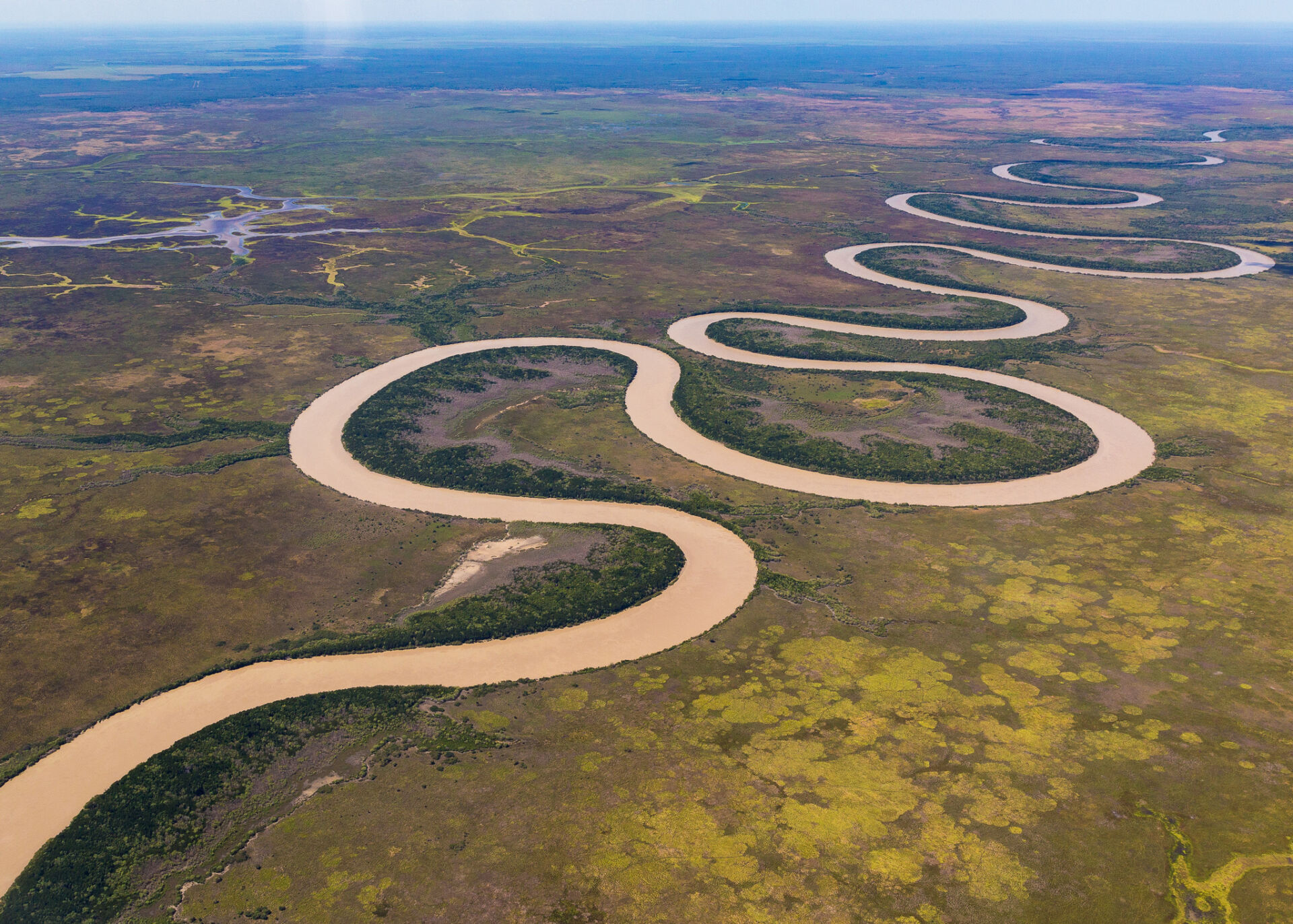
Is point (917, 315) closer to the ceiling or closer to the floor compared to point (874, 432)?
closer to the ceiling

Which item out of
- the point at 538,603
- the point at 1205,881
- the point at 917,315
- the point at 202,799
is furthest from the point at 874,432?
the point at 202,799

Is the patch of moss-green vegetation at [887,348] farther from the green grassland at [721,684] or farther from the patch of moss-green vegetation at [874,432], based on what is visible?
the patch of moss-green vegetation at [874,432]

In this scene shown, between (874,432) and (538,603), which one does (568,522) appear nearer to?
(538,603)

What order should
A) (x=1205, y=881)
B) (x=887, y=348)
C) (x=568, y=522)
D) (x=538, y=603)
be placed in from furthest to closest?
(x=887, y=348) < (x=568, y=522) < (x=538, y=603) < (x=1205, y=881)

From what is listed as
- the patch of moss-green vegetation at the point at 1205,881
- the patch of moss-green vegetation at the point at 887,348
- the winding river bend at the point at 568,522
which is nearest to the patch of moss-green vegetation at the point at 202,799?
the winding river bend at the point at 568,522

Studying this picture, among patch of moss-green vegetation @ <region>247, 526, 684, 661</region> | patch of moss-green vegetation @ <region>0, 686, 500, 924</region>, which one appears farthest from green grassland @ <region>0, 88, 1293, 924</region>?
patch of moss-green vegetation @ <region>247, 526, 684, 661</region>
